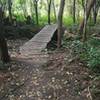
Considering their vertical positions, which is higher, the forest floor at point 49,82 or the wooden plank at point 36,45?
the wooden plank at point 36,45

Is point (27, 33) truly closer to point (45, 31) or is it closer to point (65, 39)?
point (45, 31)

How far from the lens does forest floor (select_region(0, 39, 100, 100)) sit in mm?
7031

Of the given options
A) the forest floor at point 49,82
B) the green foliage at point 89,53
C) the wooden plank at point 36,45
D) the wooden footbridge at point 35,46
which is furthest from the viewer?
the wooden plank at point 36,45

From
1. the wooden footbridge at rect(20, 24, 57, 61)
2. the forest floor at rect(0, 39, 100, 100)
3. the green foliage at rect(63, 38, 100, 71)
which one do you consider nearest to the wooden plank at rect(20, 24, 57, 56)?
the wooden footbridge at rect(20, 24, 57, 61)

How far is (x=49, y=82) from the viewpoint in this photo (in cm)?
770

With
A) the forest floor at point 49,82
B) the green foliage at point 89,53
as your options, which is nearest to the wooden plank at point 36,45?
the green foliage at point 89,53

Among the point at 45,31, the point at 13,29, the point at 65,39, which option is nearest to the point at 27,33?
the point at 13,29

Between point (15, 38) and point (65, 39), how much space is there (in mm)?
4812

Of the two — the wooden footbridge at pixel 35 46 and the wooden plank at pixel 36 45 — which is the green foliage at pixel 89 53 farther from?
the wooden plank at pixel 36 45

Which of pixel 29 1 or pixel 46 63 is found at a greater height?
pixel 29 1

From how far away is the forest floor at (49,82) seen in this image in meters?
7.03

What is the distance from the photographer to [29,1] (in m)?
30.7

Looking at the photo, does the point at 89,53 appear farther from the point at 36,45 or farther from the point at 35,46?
the point at 36,45

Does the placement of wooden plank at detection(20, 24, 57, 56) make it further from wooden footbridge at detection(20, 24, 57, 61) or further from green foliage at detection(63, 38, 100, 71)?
green foliage at detection(63, 38, 100, 71)
